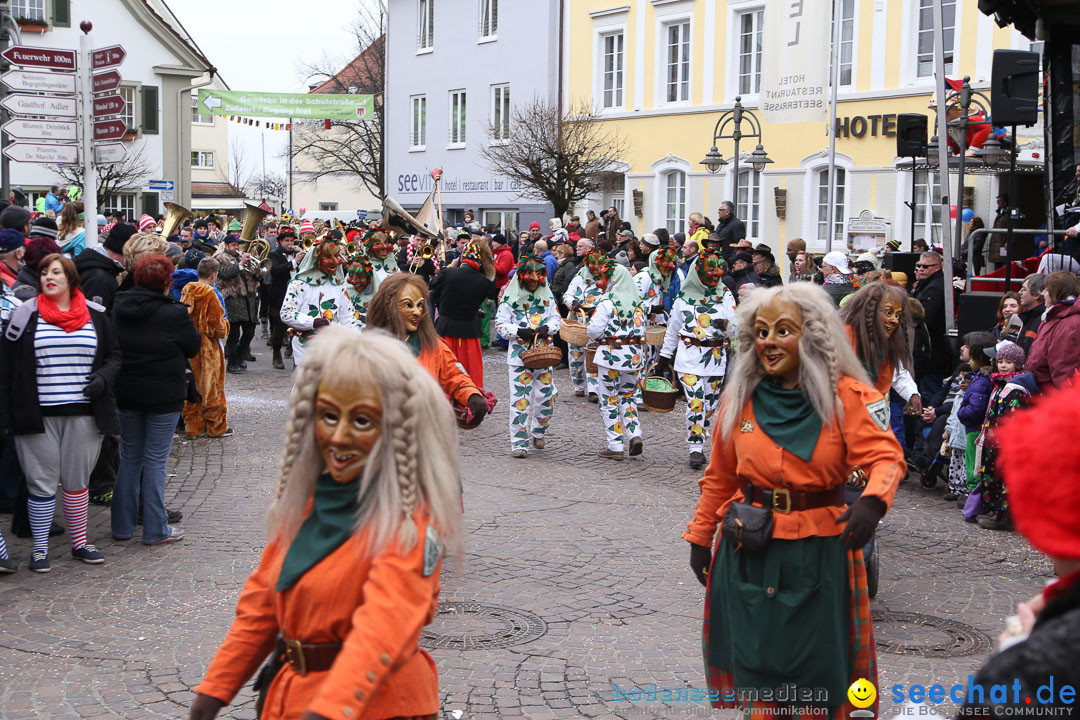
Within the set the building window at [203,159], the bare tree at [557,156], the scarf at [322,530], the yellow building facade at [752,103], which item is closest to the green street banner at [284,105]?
the bare tree at [557,156]

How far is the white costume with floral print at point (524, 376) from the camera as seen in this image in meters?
11.4

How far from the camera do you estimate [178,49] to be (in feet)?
129

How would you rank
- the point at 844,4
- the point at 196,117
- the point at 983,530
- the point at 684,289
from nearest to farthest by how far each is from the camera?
the point at 983,530 → the point at 684,289 → the point at 844,4 → the point at 196,117

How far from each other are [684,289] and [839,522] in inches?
279

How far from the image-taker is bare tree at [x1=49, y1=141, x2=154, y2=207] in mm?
32588

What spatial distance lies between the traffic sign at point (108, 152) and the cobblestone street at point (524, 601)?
2.93 meters

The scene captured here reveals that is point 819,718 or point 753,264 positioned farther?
point 753,264

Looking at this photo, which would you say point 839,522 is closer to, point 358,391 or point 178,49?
point 358,391

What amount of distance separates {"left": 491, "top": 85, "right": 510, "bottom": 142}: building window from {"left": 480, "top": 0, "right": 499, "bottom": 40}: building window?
66.4 inches

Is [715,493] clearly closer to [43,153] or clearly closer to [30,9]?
[43,153]

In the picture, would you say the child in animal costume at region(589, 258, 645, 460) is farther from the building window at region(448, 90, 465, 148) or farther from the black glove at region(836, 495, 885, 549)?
the building window at region(448, 90, 465, 148)

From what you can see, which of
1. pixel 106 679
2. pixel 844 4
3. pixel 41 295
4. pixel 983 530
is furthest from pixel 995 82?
pixel 844 4

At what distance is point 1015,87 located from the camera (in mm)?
10898

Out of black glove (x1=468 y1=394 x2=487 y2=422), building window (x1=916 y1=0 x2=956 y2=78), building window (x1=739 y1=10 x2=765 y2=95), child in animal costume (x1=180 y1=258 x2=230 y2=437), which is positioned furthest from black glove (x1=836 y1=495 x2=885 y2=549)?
building window (x1=739 y1=10 x2=765 y2=95)
